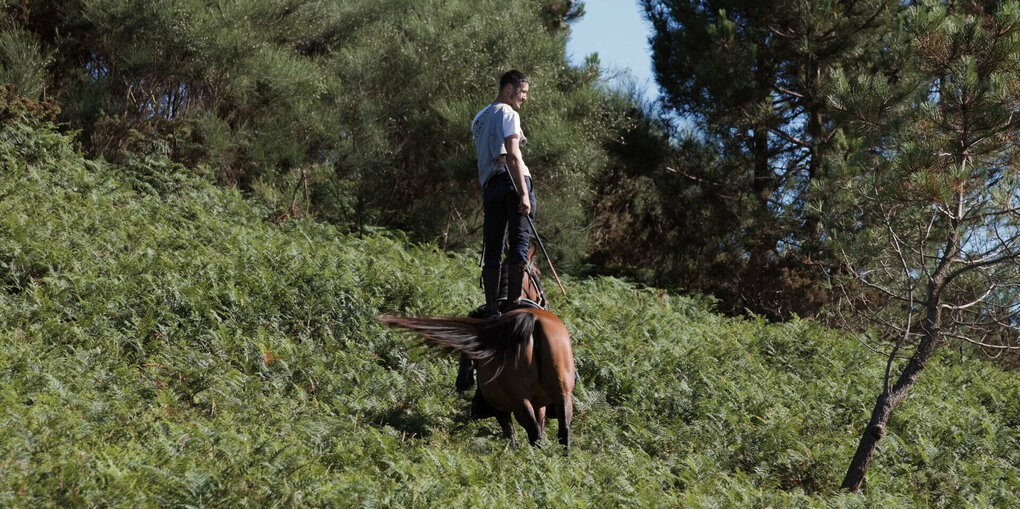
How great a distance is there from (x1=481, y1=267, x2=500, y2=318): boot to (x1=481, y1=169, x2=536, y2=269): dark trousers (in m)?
0.05

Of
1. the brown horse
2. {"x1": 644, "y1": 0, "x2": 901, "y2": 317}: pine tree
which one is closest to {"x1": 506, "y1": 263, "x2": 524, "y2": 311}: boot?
the brown horse

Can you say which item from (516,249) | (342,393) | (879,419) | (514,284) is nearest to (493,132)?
(516,249)

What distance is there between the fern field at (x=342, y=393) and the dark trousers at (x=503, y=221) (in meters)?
0.96

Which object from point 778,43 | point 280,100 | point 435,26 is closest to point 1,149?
point 280,100

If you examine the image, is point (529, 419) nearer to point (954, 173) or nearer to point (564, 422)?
point (564, 422)

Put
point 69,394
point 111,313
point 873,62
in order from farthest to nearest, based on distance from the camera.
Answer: point 873,62
point 111,313
point 69,394

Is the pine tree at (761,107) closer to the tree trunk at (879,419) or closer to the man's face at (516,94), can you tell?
the tree trunk at (879,419)

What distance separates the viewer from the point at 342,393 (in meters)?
8.66

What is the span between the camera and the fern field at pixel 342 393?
5633 millimetres

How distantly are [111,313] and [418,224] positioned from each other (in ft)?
38.1

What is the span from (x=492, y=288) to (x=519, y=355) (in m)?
0.81

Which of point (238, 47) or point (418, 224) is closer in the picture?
point (238, 47)

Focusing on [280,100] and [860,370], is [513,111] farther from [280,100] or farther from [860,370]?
[280,100]

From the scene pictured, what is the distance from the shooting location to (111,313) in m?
9.47
